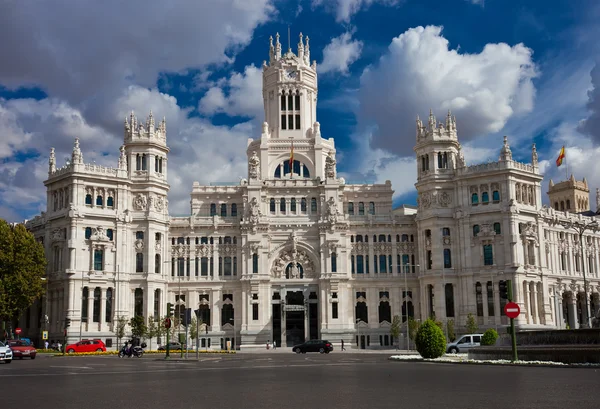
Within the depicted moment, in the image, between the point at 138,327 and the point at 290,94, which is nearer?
the point at 138,327

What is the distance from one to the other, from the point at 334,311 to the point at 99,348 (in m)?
34.3

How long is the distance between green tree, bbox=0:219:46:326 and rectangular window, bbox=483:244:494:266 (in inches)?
2342

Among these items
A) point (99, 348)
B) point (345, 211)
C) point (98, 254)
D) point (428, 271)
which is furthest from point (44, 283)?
point (428, 271)

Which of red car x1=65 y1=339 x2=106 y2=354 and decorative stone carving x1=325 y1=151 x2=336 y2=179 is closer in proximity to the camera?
red car x1=65 y1=339 x2=106 y2=354

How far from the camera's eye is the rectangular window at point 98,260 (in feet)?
313

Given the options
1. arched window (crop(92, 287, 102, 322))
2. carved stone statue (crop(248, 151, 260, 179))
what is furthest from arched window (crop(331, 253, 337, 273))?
arched window (crop(92, 287, 102, 322))

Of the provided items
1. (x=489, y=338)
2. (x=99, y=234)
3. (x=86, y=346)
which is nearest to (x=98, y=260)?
(x=99, y=234)

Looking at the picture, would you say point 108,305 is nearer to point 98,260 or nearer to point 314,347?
point 98,260

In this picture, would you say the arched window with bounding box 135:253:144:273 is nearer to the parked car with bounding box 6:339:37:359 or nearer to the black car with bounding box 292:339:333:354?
the black car with bounding box 292:339:333:354

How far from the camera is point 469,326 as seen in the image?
90.6 meters

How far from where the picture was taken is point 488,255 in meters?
96.8

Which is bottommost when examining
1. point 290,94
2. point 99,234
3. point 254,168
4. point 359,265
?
point 359,265

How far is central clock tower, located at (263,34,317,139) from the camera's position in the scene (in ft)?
375

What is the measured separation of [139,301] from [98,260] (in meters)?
8.12
